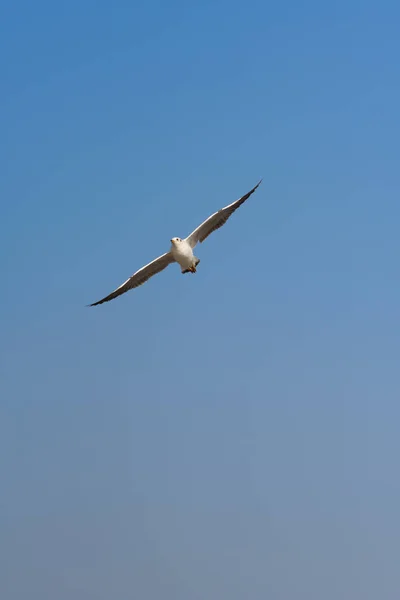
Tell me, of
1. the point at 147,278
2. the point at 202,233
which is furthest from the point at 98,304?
the point at 202,233

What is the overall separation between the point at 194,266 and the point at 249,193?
3.47 m

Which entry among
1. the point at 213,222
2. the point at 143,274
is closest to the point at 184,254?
the point at 213,222

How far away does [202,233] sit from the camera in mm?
45156

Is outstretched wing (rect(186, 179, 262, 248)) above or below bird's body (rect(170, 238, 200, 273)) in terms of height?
above

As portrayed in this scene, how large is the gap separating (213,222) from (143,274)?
3.66 metres

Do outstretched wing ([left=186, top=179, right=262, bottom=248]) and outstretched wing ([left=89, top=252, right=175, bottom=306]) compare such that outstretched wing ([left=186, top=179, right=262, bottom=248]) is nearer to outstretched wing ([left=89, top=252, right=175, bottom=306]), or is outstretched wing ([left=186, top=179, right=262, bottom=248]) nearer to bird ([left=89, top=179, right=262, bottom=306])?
bird ([left=89, top=179, right=262, bottom=306])

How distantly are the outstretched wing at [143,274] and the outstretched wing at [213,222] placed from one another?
4.39 feet

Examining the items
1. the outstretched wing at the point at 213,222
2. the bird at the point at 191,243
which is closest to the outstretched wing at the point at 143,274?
the bird at the point at 191,243

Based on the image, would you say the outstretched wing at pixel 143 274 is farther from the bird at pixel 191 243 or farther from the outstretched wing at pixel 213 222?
the outstretched wing at pixel 213 222

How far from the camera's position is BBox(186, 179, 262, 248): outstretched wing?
44.7 meters

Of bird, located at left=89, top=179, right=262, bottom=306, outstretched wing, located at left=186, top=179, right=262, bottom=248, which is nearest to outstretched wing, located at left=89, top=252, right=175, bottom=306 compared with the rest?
bird, located at left=89, top=179, right=262, bottom=306

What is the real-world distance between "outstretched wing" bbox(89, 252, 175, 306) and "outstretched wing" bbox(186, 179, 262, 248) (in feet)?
4.39

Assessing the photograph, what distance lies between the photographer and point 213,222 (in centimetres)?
4509

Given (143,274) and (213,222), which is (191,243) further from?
(143,274)
